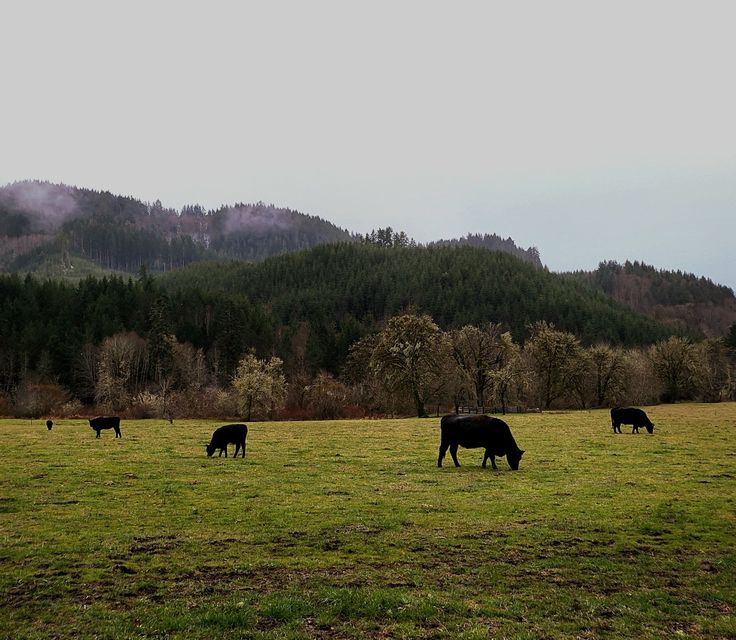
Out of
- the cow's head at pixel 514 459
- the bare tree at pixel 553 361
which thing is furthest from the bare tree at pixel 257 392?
the cow's head at pixel 514 459

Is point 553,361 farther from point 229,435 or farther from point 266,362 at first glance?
point 229,435

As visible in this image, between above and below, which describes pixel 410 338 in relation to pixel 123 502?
above

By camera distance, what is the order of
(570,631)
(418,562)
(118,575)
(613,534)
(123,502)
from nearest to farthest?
(570,631)
(118,575)
(418,562)
(613,534)
(123,502)

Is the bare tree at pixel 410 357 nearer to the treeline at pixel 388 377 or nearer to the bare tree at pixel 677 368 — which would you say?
the treeline at pixel 388 377

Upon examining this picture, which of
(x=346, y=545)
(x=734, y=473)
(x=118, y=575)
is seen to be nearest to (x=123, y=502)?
(x=118, y=575)

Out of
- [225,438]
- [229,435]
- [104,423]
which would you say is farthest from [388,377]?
[225,438]

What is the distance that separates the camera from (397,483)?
2353 centimetres

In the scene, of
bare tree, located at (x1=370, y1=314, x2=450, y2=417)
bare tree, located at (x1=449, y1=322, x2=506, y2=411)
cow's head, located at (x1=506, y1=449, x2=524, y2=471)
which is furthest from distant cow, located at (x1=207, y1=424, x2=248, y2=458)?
bare tree, located at (x1=449, y1=322, x2=506, y2=411)

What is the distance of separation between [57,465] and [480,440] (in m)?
23.1

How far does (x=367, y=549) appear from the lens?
14461 millimetres

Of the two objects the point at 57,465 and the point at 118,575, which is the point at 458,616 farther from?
the point at 57,465

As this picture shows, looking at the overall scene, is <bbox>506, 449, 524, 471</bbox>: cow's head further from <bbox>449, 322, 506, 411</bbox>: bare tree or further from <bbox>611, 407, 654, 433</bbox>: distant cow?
<bbox>449, 322, 506, 411</bbox>: bare tree

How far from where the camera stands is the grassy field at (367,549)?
397 inches

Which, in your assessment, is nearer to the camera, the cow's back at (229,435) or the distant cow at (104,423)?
the cow's back at (229,435)
